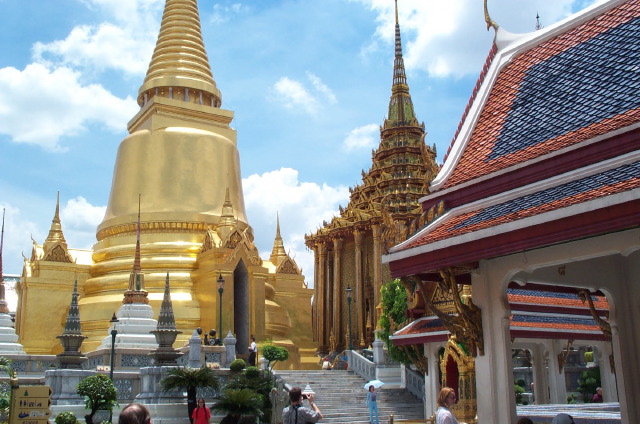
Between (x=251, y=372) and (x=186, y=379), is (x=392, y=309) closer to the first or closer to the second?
(x=251, y=372)

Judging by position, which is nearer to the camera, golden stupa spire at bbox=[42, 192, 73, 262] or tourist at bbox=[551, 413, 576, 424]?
tourist at bbox=[551, 413, 576, 424]

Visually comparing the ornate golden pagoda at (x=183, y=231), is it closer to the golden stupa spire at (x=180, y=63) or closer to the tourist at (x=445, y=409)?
the golden stupa spire at (x=180, y=63)

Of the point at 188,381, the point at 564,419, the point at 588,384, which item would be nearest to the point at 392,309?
the point at 588,384

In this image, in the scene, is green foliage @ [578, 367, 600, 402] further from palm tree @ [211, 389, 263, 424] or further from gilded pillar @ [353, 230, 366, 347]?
gilded pillar @ [353, 230, 366, 347]

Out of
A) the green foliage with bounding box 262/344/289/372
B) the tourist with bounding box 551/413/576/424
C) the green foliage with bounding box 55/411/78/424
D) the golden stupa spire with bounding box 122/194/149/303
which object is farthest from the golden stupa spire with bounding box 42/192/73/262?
the tourist with bounding box 551/413/576/424

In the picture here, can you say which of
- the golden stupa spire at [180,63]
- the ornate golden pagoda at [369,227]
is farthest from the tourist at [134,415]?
the ornate golden pagoda at [369,227]

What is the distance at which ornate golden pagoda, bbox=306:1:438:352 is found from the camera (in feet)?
122

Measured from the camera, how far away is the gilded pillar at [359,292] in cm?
3723

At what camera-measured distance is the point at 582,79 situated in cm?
834

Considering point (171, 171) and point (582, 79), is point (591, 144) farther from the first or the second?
point (171, 171)

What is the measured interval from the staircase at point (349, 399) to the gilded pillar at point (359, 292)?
47.7ft

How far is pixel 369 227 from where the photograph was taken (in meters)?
38.5

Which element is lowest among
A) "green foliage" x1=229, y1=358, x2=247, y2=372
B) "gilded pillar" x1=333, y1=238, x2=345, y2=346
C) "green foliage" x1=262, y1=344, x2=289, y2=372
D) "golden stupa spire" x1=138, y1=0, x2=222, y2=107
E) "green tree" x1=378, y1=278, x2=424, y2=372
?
"green foliage" x1=229, y1=358, x2=247, y2=372

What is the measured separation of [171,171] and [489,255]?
23098 millimetres
